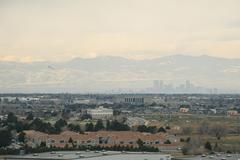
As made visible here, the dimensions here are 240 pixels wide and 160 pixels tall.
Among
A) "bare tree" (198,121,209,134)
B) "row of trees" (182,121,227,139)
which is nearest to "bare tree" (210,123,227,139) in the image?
"row of trees" (182,121,227,139)

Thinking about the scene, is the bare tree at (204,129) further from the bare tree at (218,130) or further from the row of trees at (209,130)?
the bare tree at (218,130)

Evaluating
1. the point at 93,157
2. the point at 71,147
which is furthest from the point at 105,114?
the point at 93,157

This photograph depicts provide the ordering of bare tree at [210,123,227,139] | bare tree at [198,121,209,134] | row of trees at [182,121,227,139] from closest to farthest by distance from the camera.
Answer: bare tree at [210,123,227,139] → row of trees at [182,121,227,139] → bare tree at [198,121,209,134]

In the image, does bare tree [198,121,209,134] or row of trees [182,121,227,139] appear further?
bare tree [198,121,209,134]

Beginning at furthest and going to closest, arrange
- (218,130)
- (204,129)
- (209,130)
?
1. (204,129)
2. (209,130)
3. (218,130)

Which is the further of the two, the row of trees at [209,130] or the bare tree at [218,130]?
the row of trees at [209,130]

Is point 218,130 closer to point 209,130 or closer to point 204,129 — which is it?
point 209,130

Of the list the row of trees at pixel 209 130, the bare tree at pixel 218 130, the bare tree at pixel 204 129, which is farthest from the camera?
the bare tree at pixel 204 129

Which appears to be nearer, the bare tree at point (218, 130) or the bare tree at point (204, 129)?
the bare tree at point (218, 130)

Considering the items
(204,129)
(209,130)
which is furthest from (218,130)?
(204,129)

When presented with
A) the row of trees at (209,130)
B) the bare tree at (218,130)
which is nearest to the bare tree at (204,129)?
the row of trees at (209,130)

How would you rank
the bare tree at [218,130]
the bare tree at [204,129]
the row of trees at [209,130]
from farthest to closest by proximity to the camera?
the bare tree at [204,129] → the row of trees at [209,130] → the bare tree at [218,130]

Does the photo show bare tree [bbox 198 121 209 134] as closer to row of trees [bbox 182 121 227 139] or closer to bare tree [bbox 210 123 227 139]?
row of trees [bbox 182 121 227 139]

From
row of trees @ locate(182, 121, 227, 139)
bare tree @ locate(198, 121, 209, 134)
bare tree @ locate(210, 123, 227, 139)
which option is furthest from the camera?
bare tree @ locate(198, 121, 209, 134)
